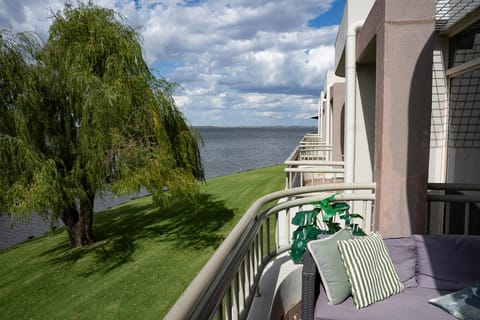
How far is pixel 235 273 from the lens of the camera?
5.27 feet

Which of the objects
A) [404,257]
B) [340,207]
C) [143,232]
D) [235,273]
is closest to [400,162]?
[340,207]

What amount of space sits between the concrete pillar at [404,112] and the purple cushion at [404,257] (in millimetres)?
470

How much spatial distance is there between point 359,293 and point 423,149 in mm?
1408

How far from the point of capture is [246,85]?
3956cm

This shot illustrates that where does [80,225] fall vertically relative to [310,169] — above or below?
below

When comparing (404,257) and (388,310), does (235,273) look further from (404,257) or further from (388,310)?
(404,257)

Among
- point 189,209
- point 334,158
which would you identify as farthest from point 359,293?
point 189,209

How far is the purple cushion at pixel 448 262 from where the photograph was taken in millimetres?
2203

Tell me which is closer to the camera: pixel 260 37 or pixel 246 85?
pixel 260 37

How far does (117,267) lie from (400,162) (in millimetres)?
6562

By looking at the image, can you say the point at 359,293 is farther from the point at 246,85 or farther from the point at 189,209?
the point at 246,85

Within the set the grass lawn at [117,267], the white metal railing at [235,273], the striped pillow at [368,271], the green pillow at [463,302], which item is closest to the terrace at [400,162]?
the white metal railing at [235,273]

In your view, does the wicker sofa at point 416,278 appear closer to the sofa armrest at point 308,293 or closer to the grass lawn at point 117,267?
the sofa armrest at point 308,293

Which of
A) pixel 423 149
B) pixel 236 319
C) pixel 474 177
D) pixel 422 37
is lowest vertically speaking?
pixel 236 319
